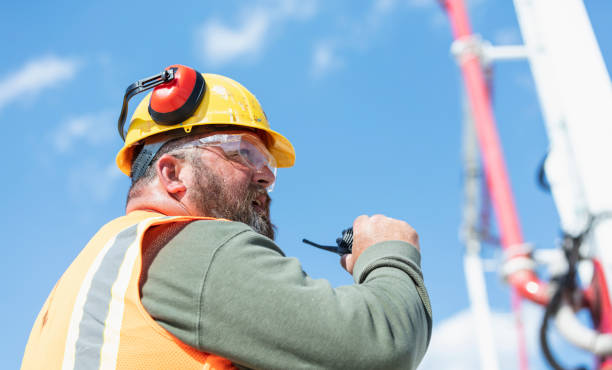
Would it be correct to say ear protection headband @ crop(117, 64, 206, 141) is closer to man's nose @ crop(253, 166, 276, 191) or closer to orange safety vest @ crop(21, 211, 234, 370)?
man's nose @ crop(253, 166, 276, 191)

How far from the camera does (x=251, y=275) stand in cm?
184

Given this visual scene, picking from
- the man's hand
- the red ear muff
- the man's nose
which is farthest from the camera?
the man's nose

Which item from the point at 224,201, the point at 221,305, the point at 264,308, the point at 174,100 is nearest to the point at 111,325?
the point at 221,305

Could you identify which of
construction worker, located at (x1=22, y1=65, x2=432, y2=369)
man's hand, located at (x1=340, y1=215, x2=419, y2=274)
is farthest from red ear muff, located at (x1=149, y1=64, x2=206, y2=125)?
man's hand, located at (x1=340, y1=215, x2=419, y2=274)

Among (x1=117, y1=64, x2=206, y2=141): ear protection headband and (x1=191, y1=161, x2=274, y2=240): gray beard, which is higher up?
(x1=117, y1=64, x2=206, y2=141): ear protection headband

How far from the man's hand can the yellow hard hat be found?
1.11 metres

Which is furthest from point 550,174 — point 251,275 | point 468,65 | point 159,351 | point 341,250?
point 159,351

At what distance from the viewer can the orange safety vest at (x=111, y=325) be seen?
181 centimetres

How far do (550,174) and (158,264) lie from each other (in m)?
2.24

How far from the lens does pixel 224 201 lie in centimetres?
279

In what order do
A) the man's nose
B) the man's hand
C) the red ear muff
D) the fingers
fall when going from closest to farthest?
the man's hand, the fingers, the red ear muff, the man's nose

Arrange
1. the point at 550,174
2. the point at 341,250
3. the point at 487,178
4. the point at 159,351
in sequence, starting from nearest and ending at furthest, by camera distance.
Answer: the point at 159,351 < the point at 341,250 < the point at 550,174 < the point at 487,178

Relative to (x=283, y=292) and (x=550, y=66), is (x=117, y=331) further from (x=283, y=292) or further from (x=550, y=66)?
(x=550, y=66)

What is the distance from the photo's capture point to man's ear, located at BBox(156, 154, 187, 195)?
A: 8.98ft
